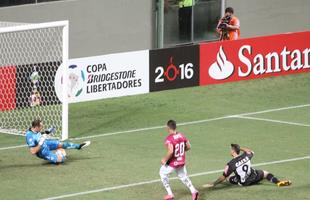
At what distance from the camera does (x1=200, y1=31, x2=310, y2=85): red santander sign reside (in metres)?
33.4

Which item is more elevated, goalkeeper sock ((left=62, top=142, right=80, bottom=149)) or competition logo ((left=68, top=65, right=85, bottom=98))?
competition logo ((left=68, top=65, right=85, bottom=98))

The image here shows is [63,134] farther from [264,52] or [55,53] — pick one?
[264,52]

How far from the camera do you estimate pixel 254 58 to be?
34156 mm

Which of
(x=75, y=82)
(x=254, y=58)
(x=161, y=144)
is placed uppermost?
(x=254, y=58)

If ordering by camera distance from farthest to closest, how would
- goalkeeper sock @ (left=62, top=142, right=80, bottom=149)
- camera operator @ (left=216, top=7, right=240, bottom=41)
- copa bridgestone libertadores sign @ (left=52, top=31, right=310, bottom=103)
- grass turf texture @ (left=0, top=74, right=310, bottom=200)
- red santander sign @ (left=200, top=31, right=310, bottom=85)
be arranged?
camera operator @ (left=216, top=7, right=240, bottom=41), red santander sign @ (left=200, top=31, right=310, bottom=85), copa bridgestone libertadores sign @ (left=52, top=31, right=310, bottom=103), goalkeeper sock @ (left=62, top=142, right=80, bottom=149), grass turf texture @ (left=0, top=74, right=310, bottom=200)

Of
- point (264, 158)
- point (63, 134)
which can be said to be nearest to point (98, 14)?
point (63, 134)

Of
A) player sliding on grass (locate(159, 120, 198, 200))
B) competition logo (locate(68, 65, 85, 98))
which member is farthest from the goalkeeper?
competition logo (locate(68, 65, 85, 98))

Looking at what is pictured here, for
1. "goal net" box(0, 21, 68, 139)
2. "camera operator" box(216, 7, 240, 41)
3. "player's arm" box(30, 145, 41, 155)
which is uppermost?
"camera operator" box(216, 7, 240, 41)

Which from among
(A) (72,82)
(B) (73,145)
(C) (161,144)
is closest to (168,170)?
(B) (73,145)

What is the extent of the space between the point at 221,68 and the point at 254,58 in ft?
3.93

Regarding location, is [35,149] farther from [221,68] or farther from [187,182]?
[221,68]

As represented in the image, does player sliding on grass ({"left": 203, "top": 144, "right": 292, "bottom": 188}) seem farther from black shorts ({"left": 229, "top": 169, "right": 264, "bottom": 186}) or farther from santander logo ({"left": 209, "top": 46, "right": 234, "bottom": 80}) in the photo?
santander logo ({"left": 209, "top": 46, "right": 234, "bottom": 80})

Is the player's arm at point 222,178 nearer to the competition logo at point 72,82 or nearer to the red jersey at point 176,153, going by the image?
the red jersey at point 176,153

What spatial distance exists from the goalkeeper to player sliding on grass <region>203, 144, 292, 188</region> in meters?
3.86
